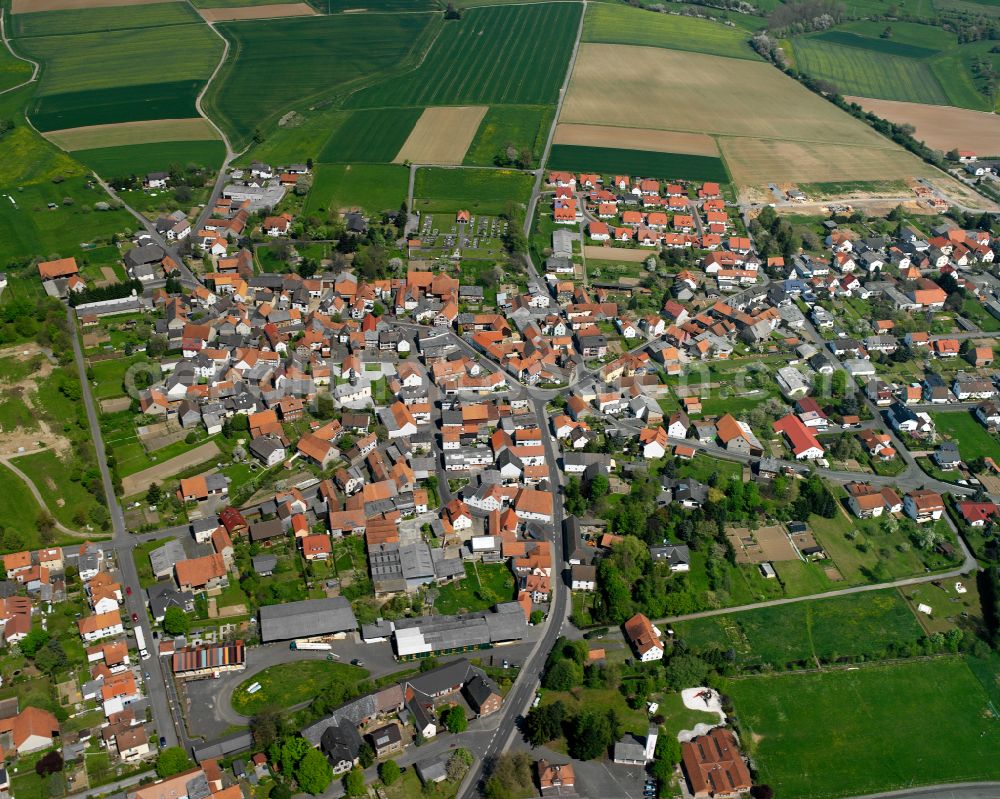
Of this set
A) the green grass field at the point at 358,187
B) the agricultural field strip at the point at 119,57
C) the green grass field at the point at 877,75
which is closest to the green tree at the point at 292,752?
the green grass field at the point at 358,187

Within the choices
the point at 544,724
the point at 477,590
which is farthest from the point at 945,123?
the point at 544,724

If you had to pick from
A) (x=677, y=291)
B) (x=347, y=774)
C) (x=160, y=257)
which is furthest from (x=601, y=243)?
(x=347, y=774)

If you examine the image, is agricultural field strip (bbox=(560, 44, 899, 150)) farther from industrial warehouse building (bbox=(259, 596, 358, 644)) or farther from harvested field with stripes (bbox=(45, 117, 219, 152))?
industrial warehouse building (bbox=(259, 596, 358, 644))

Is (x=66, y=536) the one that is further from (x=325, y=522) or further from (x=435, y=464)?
(x=435, y=464)

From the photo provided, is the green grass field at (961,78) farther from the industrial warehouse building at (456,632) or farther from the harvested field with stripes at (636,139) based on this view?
the industrial warehouse building at (456,632)

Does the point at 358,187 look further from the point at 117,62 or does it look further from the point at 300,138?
the point at 117,62

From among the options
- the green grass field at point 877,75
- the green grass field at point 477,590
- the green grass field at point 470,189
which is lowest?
the green grass field at point 477,590
